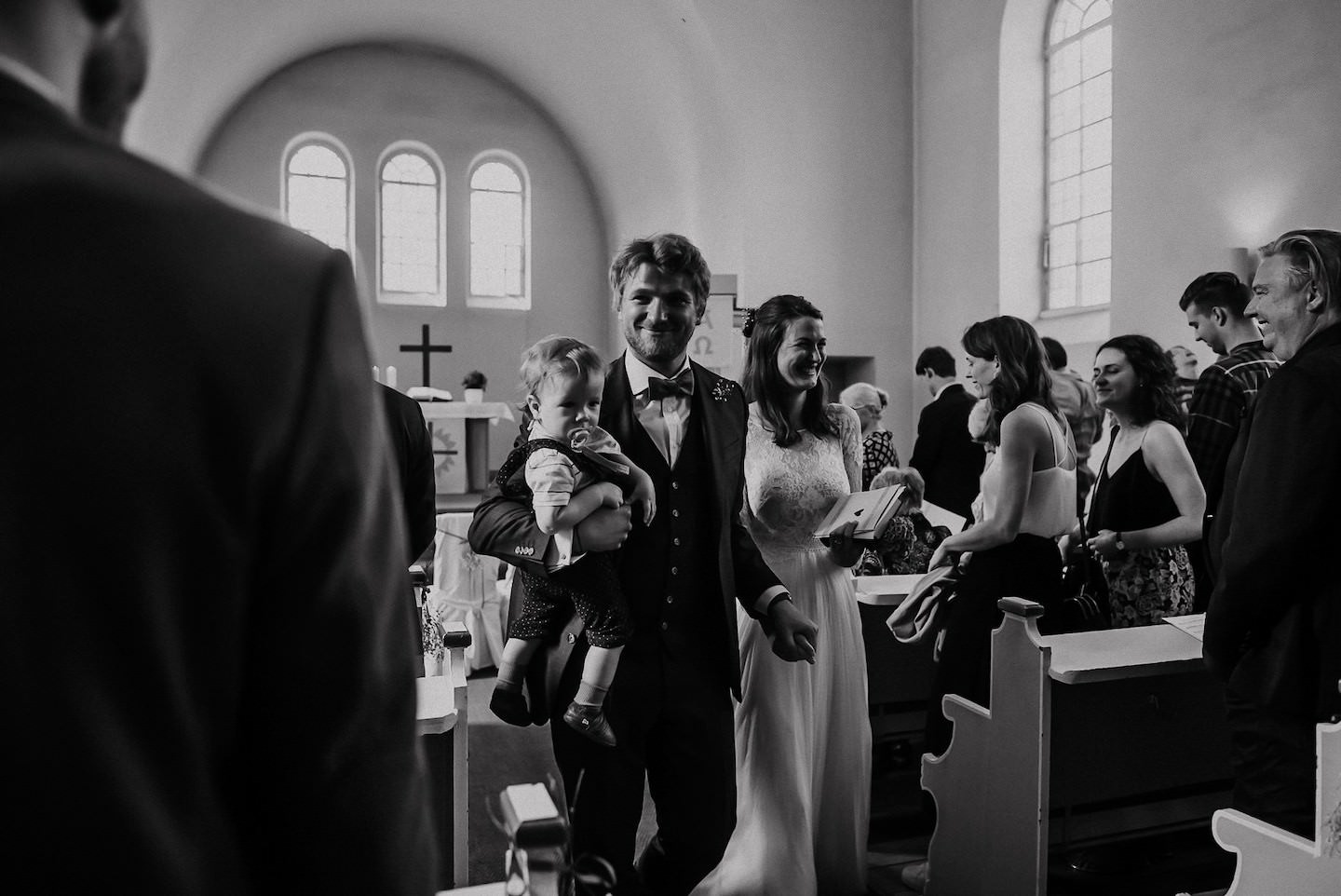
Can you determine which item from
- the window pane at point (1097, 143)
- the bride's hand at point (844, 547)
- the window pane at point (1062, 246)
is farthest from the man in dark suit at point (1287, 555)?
the window pane at point (1062, 246)

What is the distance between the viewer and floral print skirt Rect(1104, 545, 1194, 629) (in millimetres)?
3775

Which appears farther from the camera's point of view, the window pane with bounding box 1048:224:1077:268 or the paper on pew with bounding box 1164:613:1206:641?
the window pane with bounding box 1048:224:1077:268

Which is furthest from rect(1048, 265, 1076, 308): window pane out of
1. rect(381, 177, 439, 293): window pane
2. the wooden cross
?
rect(381, 177, 439, 293): window pane

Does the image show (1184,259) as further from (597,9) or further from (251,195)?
(251,195)

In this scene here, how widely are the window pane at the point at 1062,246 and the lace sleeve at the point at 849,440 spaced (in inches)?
279

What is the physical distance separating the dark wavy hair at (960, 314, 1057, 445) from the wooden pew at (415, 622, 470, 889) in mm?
1985

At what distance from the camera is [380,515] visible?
24.2 inches

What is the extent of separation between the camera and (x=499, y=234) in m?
15.1

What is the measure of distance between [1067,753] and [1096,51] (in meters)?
7.92

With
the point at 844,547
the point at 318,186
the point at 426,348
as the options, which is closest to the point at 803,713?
the point at 844,547

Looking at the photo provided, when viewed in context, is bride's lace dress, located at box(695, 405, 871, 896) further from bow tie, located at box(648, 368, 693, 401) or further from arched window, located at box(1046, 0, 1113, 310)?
arched window, located at box(1046, 0, 1113, 310)

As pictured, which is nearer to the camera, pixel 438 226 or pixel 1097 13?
pixel 1097 13

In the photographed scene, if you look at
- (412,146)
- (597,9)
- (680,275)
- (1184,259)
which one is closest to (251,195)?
(412,146)

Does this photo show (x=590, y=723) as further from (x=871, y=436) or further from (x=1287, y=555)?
(x=871, y=436)
